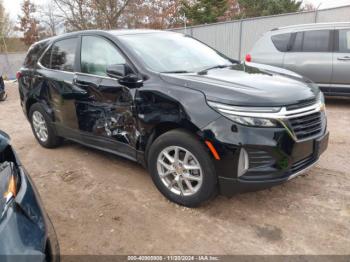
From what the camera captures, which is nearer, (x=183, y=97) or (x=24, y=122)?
(x=183, y=97)

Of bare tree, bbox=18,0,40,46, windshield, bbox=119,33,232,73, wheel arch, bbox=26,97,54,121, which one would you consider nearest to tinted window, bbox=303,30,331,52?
windshield, bbox=119,33,232,73

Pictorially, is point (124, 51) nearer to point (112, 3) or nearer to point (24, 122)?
point (24, 122)

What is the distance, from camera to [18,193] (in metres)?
1.86

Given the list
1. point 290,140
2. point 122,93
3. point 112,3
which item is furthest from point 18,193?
point 112,3

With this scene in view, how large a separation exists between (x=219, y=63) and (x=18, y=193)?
2794 mm

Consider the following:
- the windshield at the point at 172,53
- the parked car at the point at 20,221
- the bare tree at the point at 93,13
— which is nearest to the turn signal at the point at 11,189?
the parked car at the point at 20,221

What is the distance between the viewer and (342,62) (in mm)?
6527

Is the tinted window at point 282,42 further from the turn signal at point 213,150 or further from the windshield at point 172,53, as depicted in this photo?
the turn signal at point 213,150

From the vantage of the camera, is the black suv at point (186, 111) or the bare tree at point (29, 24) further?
the bare tree at point (29, 24)

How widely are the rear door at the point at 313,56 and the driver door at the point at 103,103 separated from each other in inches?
182

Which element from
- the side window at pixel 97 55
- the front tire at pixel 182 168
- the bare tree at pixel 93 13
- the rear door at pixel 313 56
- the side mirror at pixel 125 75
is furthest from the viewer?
the bare tree at pixel 93 13

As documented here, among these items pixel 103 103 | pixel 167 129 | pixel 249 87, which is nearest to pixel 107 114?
pixel 103 103

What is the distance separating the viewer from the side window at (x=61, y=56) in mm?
4301

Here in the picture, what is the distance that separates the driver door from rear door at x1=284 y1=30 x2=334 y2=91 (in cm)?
462
